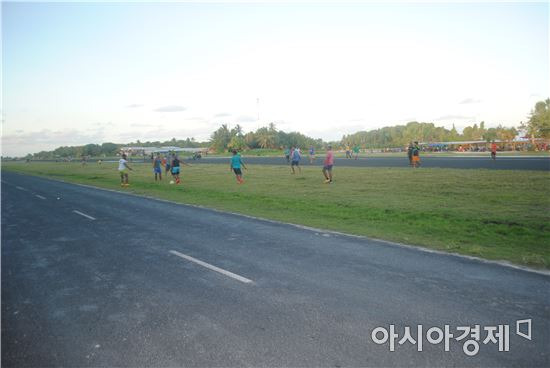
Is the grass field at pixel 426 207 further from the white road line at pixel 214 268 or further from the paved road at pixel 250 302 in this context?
the white road line at pixel 214 268

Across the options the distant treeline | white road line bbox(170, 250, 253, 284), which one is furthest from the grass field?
the distant treeline

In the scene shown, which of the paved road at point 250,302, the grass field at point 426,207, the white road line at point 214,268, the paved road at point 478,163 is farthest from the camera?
the paved road at point 478,163

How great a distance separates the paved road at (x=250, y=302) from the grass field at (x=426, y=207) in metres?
1.39

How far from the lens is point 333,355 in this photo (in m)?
3.48

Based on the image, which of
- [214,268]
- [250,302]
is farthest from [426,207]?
[250,302]

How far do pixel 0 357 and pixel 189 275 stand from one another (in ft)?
8.80

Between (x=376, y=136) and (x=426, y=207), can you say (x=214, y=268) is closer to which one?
(x=426, y=207)

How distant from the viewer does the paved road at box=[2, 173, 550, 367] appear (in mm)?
3562

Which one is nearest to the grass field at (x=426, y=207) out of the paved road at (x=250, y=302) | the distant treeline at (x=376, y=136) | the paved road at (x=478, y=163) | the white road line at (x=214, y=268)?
the paved road at (x=250, y=302)

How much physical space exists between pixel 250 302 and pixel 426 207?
9.08 meters

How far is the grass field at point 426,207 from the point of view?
796 cm

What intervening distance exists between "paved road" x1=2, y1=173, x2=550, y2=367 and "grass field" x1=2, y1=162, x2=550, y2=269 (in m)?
1.39

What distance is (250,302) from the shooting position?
4.75 m

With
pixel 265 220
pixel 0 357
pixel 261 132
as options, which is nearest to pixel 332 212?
pixel 265 220
